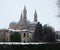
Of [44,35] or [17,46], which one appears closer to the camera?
[17,46]

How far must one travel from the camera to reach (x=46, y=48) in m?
21.5

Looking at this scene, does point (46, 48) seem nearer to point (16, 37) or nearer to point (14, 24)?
point (16, 37)

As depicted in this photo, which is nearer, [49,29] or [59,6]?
[59,6]

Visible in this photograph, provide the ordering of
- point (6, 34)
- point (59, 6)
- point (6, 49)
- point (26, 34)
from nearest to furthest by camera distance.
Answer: point (59, 6), point (6, 49), point (6, 34), point (26, 34)

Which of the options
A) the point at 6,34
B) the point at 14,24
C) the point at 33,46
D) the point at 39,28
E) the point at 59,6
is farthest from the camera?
the point at 14,24

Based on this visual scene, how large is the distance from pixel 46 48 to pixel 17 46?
309 centimetres

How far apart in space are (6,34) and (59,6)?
58.5 meters

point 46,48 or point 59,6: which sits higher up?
point 59,6

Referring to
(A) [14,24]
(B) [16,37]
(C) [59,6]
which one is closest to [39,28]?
(B) [16,37]

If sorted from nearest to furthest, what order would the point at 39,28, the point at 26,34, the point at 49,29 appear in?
the point at 49,29
the point at 39,28
the point at 26,34

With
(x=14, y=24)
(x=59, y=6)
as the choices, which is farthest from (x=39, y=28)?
(x=59, y=6)

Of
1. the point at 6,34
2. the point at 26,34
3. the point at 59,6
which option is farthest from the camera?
the point at 26,34

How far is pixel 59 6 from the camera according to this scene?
15.0 feet

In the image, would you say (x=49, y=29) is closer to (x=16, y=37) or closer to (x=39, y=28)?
(x=39, y=28)
